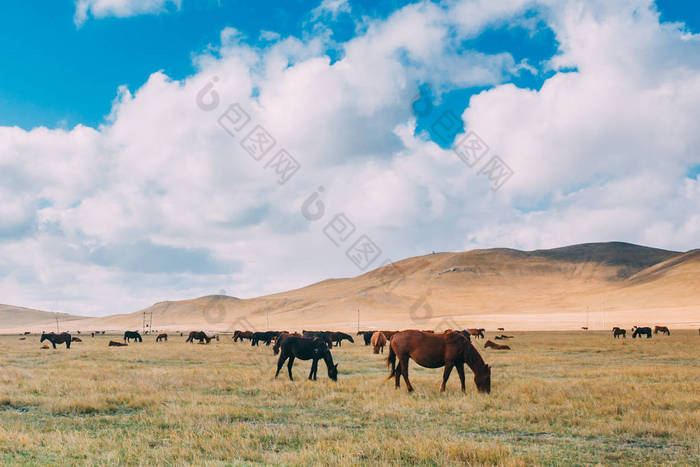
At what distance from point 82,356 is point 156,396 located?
73.1ft

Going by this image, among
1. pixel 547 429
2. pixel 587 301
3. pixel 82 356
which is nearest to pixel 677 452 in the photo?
pixel 547 429

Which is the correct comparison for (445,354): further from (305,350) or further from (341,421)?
(305,350)

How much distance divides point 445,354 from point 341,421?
5371 mm

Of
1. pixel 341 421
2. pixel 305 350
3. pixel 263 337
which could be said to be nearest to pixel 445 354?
pixel 341 421

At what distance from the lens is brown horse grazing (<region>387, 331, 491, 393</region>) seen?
16719mm

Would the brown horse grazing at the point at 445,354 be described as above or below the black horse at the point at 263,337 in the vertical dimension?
above

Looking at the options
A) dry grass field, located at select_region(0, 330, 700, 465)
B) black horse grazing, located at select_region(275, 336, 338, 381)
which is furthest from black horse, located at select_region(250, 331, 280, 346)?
black horse grazing, located at select_region(275, 336, 338, 381)

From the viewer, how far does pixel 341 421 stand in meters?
12.6

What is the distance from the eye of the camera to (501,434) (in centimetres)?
1148

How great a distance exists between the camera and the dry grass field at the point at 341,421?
365 inches

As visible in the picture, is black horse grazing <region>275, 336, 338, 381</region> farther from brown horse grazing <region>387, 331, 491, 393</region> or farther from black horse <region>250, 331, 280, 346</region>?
black horse <region>250, 331, 280, 346</region>

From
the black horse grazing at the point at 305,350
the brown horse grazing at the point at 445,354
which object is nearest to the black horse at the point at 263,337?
the black horse grazing at the point at 305,350

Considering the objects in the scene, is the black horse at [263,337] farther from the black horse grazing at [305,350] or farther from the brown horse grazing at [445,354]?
the brown horse grazing at [445,354]

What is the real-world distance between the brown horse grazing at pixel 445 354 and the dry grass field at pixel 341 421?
2.00 feet
